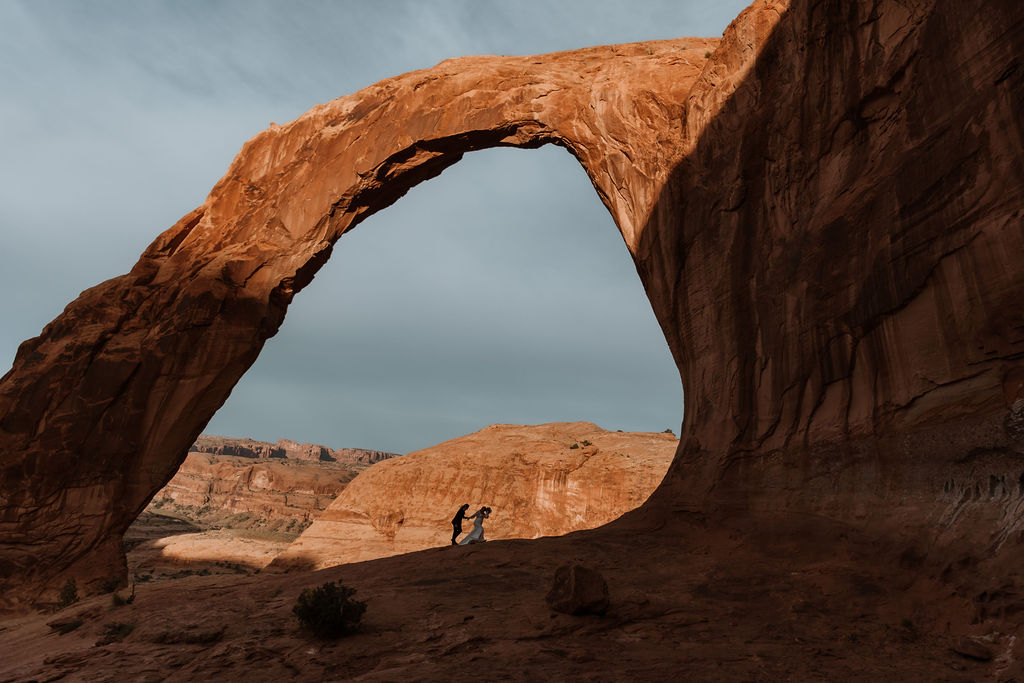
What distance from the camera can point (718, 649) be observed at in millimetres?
7488

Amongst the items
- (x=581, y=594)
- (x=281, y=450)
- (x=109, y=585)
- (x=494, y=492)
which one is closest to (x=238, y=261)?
(x=109, y=585)

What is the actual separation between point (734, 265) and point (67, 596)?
20.9m

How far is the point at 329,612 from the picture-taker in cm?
859

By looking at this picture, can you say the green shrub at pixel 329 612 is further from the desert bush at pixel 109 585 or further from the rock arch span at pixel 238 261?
the desert bush at pixel 109 585

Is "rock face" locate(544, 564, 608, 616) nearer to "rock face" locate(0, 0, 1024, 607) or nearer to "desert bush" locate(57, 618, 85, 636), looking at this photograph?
"rock face" locate(0, 0, 1024, 607)

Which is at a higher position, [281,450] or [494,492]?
[281,450]

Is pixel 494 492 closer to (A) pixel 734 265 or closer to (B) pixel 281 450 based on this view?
(A) pixel 734 265

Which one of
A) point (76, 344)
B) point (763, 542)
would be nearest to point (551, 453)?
point (76, 344)

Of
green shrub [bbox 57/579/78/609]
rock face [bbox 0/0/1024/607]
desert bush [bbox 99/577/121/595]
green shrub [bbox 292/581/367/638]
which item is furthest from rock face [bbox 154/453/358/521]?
green shrub [bbox 292/581/367/638]

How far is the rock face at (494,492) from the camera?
36781 millimetres

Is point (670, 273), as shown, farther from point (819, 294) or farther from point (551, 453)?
point (551, 453)

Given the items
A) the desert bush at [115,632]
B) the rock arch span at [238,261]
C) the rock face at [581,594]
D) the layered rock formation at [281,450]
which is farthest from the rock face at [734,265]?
the layered rock formation at [281,450]

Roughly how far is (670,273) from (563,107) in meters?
8.40

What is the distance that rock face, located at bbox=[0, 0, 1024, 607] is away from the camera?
27.8 feet
